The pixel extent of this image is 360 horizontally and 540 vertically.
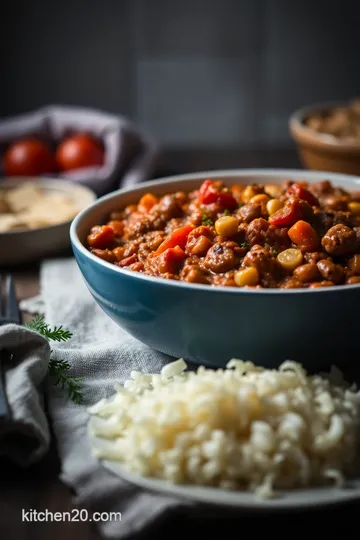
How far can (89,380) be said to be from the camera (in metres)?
2.50

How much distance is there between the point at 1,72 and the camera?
6.54 meters

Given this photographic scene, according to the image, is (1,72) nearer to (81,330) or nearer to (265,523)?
(81,330)

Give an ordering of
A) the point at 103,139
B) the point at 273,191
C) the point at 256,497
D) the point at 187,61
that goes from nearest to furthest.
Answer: the point at 256,497, the point at 273,191, the point at 103,139, the point at 187,61

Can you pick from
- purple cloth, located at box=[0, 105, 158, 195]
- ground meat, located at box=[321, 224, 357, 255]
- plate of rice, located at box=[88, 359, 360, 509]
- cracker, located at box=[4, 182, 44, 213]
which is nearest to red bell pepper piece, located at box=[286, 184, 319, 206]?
ground meat, located at box=[321, 224, 357, 255]

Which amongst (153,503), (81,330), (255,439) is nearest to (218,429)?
(255,439)

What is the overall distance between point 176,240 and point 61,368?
565mm

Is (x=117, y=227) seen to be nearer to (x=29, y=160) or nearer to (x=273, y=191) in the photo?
(x=273, y=191)

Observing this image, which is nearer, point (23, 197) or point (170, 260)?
point (170, 260)

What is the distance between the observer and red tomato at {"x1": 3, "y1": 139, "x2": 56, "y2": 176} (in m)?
4.82

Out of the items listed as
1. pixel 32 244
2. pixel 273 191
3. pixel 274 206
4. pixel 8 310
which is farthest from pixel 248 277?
pixel 32 244

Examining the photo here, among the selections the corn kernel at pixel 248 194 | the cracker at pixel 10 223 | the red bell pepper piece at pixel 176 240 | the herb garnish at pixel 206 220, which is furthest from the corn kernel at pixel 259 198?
the cracker at pixel 10 223

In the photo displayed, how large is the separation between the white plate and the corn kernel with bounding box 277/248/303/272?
2.55 ft

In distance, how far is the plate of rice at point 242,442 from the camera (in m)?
1.84

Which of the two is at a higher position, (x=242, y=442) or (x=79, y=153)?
(x=242, y=442)
